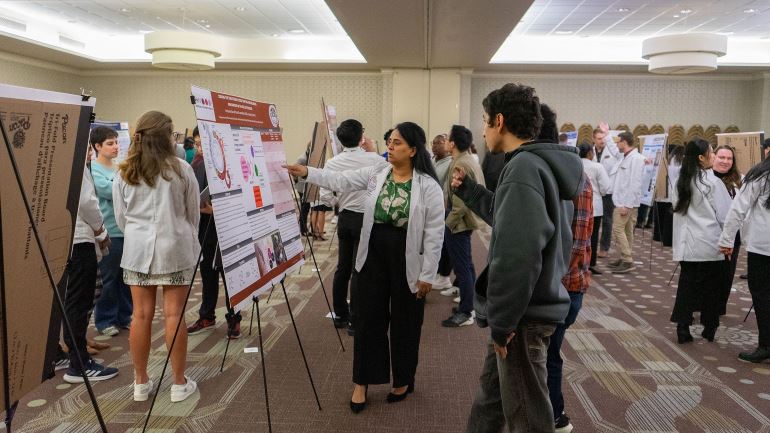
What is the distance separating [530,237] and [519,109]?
1.65 feet

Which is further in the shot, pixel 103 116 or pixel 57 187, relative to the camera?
pixel 103 116

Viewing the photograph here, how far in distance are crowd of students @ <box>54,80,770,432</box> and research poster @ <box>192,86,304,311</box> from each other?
269 millimetres

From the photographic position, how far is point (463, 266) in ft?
14.6

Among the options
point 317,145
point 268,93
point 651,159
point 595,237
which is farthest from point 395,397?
point 268,93

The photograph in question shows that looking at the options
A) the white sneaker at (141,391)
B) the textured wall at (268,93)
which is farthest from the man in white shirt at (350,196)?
the textured wall at (268,93)

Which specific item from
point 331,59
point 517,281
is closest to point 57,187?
point 517,281

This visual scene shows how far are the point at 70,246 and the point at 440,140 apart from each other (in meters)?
3.61

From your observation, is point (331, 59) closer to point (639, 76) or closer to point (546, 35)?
point (546, 35)

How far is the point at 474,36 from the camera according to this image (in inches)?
366

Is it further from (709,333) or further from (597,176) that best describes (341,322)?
(597,176)

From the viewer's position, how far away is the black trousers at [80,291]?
10.9 ft

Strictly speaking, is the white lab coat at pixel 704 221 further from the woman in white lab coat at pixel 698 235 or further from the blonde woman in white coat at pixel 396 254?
the blonde woman in white coat at pixel 396 254

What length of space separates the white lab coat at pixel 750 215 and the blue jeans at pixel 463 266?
5.90 feet

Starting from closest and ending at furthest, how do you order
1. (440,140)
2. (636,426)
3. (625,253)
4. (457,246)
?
(636,426)
(457,246)
(440,140)
(625,253)
